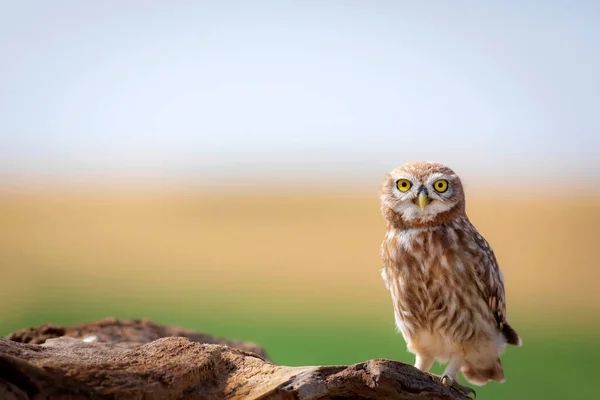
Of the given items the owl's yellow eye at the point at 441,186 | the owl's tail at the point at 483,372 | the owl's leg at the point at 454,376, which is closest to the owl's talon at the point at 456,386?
the owl's leg at the point at 454,376

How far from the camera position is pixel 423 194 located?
4191 mm

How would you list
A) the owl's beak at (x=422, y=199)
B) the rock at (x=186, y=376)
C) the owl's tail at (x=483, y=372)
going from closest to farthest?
the rock at (x=186, y=376) → the owl's beak at (x=422, y=199) → the owl's tail at (x=483, y=372)

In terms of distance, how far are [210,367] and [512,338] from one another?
225 centimetres

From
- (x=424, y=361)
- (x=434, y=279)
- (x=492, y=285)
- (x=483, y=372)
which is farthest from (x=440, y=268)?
(x=483, y=372)

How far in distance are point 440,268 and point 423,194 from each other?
492 millimetres

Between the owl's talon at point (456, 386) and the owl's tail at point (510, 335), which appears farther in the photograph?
the owl's tail at point (510, 335)

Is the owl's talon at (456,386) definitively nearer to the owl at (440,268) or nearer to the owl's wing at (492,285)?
the owl at (440,268)

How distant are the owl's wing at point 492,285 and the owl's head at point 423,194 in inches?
11.7

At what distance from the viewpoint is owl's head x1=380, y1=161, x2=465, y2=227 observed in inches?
166

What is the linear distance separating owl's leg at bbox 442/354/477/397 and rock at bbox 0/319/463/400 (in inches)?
15.2

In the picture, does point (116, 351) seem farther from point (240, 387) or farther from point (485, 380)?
point (485, 380)

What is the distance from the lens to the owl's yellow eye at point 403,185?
168 inches

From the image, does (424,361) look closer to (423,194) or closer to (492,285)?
(492,285)

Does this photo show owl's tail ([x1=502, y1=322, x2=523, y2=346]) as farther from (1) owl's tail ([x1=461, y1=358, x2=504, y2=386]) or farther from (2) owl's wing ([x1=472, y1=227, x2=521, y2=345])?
(1) owl's tail ([x1=461, y1=358, x2=504, y2=386])
